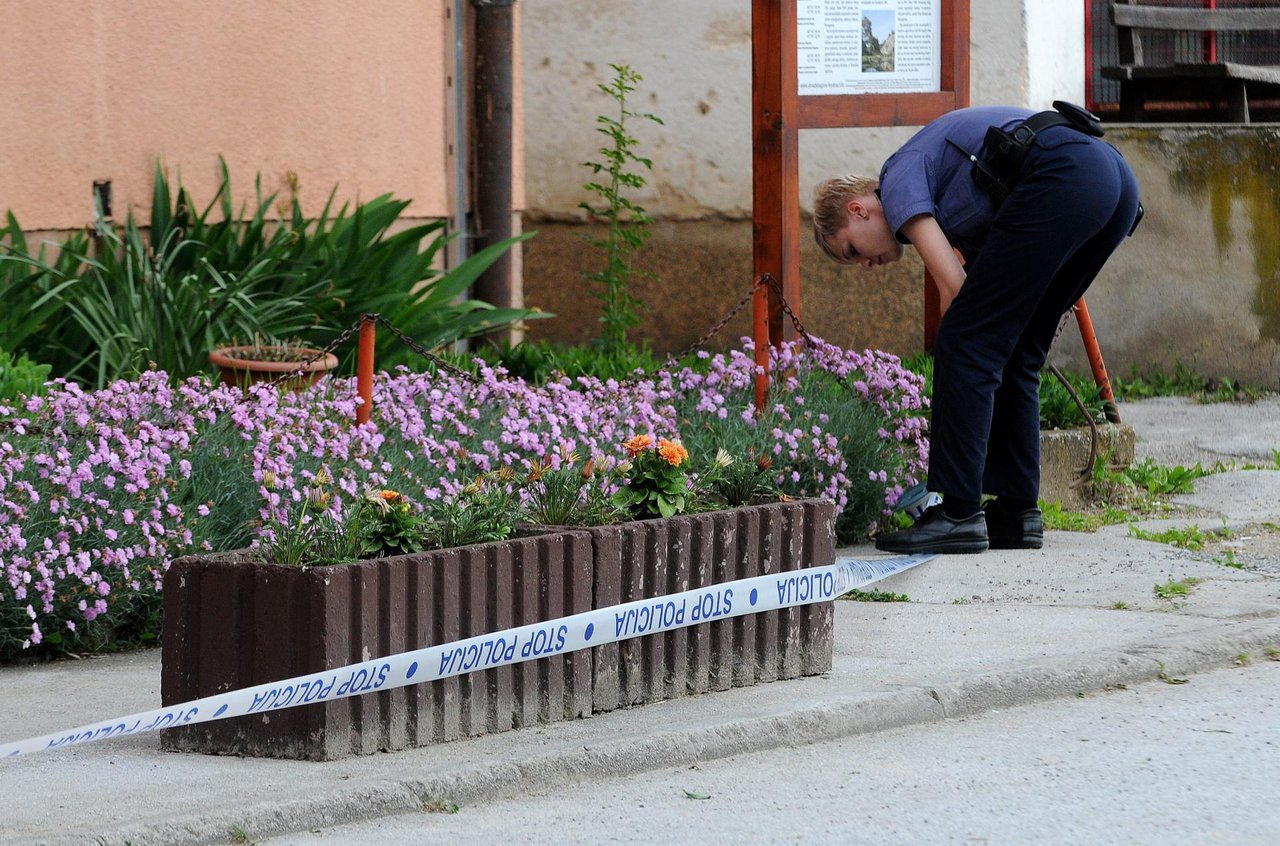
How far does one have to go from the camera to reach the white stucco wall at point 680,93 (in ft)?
33.1

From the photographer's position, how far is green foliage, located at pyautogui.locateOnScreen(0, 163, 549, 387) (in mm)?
6574

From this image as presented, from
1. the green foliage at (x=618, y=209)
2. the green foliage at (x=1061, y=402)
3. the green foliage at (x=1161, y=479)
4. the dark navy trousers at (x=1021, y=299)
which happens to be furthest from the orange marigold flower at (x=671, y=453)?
the green foliage at (x=618, y=209)

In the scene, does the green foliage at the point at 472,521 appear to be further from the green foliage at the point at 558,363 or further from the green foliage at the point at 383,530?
the green foliage at the point at 558,363

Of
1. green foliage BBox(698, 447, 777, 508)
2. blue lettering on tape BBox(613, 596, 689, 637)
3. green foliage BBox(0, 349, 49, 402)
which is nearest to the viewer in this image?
blue lettering on tape BBox(613, 596, 689, 637)

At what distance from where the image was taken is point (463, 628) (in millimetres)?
3902

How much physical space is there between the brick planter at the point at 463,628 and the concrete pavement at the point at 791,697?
0.19 feet

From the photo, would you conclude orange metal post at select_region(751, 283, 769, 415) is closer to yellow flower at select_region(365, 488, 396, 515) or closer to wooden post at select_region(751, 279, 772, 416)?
wooden post at select_region(751, 279, 772, 416)

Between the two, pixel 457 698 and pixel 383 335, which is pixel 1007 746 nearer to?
pixel 457 698

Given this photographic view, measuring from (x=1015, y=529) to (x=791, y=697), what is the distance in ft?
6.80

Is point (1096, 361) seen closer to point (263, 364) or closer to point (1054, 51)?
point (263, 364)

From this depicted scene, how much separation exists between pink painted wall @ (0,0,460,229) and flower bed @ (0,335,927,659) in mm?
1794

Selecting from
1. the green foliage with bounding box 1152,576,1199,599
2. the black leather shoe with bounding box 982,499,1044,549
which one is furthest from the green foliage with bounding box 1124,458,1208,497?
the green foliage with bounding box 1152,576,1199,599

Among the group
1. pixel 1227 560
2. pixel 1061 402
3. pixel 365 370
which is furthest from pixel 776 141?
pixel 1227 560

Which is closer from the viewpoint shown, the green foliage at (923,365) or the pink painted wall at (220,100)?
the pink painted wall at (220,100)
